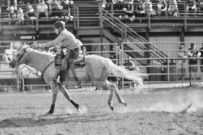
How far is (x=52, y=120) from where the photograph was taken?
9273 millimetres

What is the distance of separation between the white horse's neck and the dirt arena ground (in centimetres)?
121

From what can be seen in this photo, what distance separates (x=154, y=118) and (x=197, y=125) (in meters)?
1.05

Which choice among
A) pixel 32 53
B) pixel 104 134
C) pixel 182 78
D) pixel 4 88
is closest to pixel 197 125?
pixel 104 134

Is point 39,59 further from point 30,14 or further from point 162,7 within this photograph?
point 162,7

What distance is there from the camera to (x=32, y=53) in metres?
10.6

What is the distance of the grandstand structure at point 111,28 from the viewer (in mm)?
20562

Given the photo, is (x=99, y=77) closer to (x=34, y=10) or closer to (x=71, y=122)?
(x=71, y=122)

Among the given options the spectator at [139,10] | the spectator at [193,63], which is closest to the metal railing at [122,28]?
the spectator at [139,10]

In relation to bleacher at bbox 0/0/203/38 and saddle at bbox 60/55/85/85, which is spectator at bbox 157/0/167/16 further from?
saddle at bbox 60/55/85/85

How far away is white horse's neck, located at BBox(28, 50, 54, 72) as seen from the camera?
1055 cm

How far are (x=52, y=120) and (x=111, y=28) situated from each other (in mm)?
12487

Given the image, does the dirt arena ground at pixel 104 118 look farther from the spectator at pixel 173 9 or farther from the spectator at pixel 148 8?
the spectator at pixel 173 9

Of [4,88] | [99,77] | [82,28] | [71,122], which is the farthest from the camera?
[82,28]

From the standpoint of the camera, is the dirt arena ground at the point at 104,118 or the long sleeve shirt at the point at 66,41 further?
the long sleeve shirt at the point at 66,41
